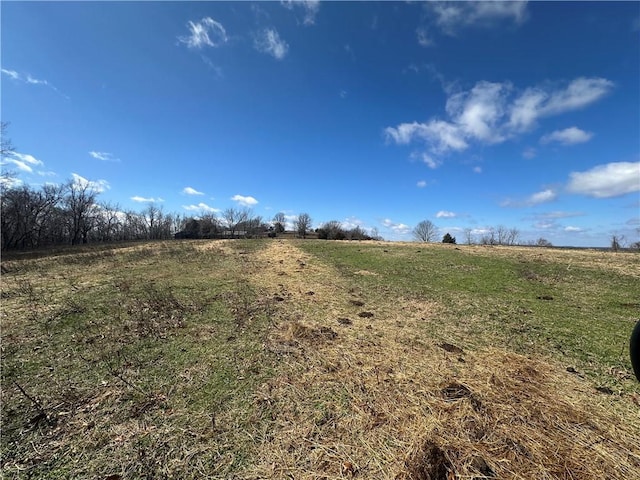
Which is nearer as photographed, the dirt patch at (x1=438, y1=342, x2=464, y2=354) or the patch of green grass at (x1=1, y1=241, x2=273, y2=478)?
the patch of green grass at (x1=1, y1=241, x2=273, y2=478)

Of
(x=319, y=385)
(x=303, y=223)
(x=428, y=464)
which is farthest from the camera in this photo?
(x=303, y=223)

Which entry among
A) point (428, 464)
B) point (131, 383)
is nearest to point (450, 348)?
point (428, 464)

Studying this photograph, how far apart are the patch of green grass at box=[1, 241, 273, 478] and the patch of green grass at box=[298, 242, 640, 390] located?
15.5 feet

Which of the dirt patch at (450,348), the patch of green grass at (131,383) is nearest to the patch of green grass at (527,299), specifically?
the dirt patch at (450,348)

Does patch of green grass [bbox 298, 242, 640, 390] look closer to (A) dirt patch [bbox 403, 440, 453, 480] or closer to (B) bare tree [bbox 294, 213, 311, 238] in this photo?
(A) dirt patch [bbox 403, 440, 453, 480]

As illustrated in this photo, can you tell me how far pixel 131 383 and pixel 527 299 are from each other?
34.5 ft

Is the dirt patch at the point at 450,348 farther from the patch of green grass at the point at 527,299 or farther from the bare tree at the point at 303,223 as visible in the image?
the bare tree at the point at 303,223

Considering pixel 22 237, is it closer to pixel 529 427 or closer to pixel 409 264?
pixel 409 264

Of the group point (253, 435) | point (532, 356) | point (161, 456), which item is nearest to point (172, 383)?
point (161, 456)

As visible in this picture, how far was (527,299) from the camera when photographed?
28.6 feet

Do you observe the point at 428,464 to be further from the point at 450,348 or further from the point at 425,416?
the point at 450,348

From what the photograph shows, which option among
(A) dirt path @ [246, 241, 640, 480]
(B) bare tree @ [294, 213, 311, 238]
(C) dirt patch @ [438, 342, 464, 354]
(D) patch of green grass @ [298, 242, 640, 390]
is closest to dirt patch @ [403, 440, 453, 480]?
(A) dirt path @ [246, 241, 640, 480]

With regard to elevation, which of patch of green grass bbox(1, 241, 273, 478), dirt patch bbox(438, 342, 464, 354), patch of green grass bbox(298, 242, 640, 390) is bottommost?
patch of green grass bbox(1, 241, 273, 478)

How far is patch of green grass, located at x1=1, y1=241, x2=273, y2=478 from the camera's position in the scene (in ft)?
9.60
